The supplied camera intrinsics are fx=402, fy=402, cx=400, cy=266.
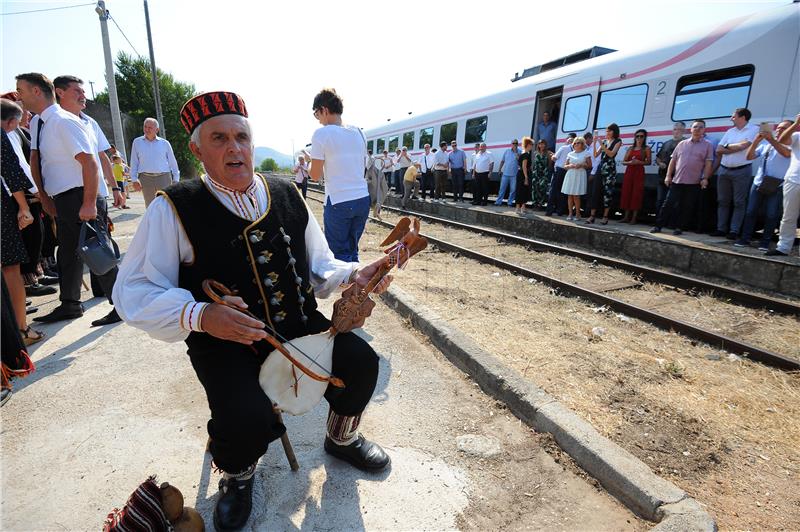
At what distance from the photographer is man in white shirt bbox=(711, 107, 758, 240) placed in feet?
23.2

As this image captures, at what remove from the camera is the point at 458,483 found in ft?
7.09

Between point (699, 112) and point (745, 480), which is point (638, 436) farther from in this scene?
point (699, 112)

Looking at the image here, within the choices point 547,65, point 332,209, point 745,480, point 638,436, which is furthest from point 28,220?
point 547,65

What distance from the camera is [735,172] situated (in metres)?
7.26

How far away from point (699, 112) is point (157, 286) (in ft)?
34.0

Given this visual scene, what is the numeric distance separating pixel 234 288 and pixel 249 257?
6.4 inches

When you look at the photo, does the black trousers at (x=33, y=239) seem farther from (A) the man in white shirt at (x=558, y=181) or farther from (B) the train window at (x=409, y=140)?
(B) the train window at (x=409, y=140)

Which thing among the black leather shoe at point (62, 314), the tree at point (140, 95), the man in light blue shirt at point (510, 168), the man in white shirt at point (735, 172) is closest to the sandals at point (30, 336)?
the black leather shoe at point (62, 314)

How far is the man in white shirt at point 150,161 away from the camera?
6.35 metres

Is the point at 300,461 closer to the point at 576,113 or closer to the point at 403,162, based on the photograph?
the point at 576,113

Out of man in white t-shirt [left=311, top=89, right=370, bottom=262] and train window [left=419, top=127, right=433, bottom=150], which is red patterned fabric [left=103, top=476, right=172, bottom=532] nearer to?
man in white t-shirt [left=311, top=89, right=370, bottom=262]

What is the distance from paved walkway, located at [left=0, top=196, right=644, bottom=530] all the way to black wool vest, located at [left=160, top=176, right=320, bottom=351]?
30.9 inches

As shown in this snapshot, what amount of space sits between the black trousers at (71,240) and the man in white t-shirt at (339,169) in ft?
7.13

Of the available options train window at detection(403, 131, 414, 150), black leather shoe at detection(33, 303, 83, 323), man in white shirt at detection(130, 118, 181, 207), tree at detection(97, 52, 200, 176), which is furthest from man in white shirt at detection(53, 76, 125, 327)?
tree at detection(97, 52, 200, 176)
